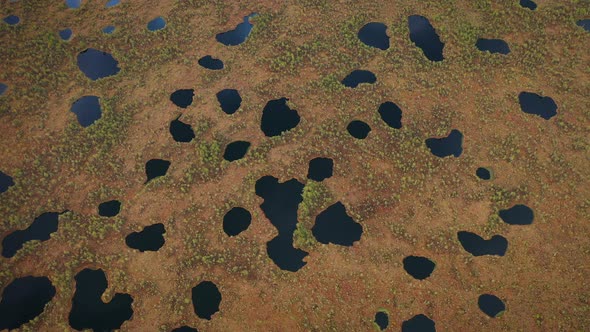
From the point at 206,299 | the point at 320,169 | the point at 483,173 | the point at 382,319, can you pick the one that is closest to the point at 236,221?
the point at 206,299

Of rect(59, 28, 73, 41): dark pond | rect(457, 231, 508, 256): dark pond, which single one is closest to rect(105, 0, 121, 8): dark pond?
rect(59, 28, 73, 41): dark pond

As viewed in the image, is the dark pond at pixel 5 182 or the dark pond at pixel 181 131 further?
the dark pond at pixel 181 131

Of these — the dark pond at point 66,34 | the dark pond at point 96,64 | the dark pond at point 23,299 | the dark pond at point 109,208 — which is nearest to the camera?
the dark pond at point 23,299

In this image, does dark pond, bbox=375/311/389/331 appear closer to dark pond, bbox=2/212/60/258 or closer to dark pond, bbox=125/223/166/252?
dark pond, bbox=125/223/166/252

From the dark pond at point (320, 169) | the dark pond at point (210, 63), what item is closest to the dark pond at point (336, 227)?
the dark pond at point (320, 169)

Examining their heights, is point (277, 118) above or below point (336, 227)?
above

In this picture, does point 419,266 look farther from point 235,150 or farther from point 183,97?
point 183,97

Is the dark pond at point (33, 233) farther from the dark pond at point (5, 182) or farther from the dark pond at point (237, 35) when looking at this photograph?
the dark pond at point (237, 35)
